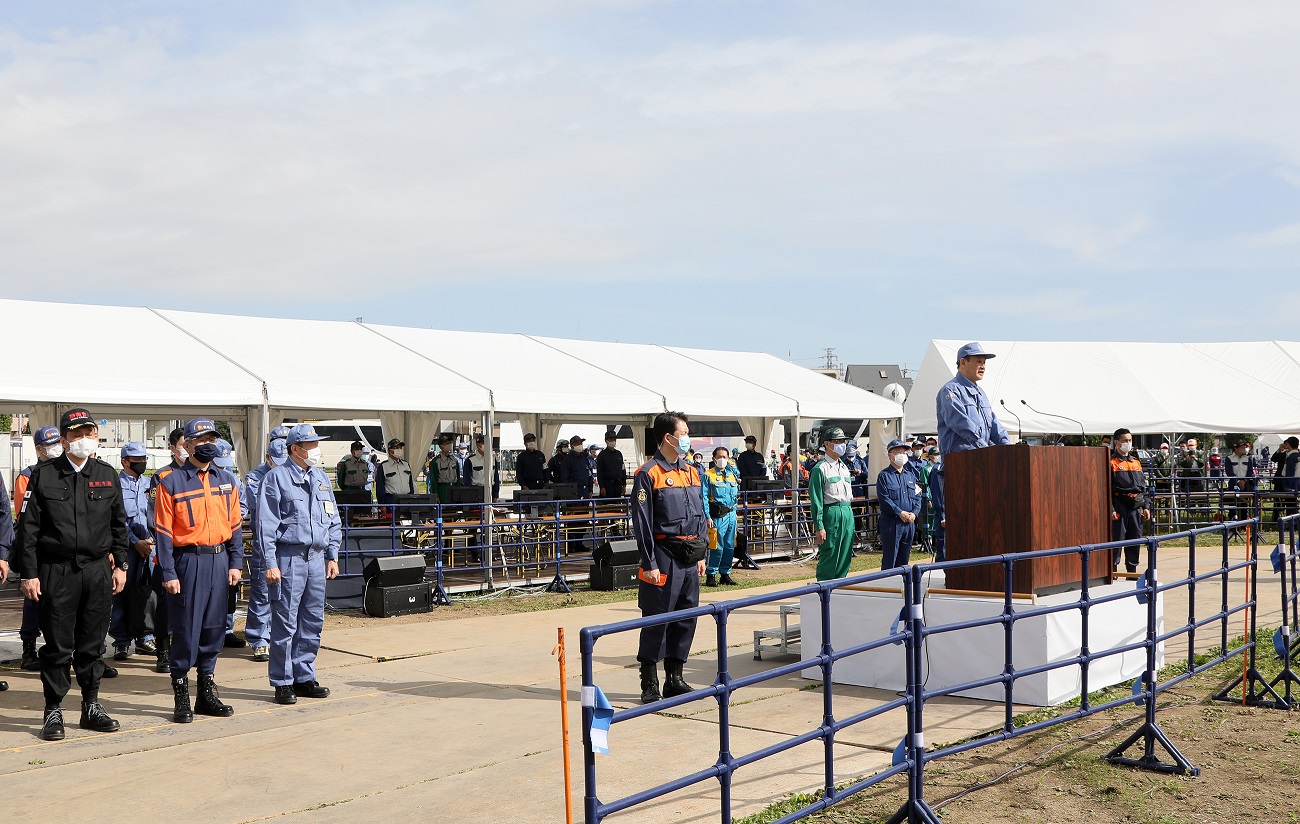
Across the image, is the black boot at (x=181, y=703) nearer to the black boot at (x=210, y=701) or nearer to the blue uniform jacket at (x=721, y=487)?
the black boot at (x=210, y=701)

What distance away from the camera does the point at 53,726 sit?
21.1 feet

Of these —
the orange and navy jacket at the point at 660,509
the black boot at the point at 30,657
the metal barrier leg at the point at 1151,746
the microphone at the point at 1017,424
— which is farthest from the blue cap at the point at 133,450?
the microphone at the point at 1017,424

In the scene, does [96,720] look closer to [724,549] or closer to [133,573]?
[133,573]

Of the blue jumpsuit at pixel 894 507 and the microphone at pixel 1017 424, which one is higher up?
the microphone at pixel 1017 424

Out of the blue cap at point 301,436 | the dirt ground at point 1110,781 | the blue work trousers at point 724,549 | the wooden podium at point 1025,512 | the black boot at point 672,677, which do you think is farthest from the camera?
the blue work trousers at point 724,549

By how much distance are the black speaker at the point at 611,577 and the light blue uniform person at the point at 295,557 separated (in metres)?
6.16

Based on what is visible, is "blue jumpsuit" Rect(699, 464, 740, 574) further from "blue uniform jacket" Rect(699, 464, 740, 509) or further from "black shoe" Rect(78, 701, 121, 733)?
"black shoe" Rect(78, 701, 121, 733)

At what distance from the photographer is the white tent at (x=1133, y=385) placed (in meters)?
22.8

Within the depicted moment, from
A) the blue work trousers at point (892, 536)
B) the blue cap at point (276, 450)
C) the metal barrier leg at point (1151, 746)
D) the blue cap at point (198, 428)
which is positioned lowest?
the metal barrier leg at point (1151, 746)

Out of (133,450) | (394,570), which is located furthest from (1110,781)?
(394,570)

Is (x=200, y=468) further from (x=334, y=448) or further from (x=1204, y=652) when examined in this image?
(x=334, y=448)

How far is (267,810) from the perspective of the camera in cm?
509

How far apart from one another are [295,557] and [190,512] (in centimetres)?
75

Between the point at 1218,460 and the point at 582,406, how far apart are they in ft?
57.0
